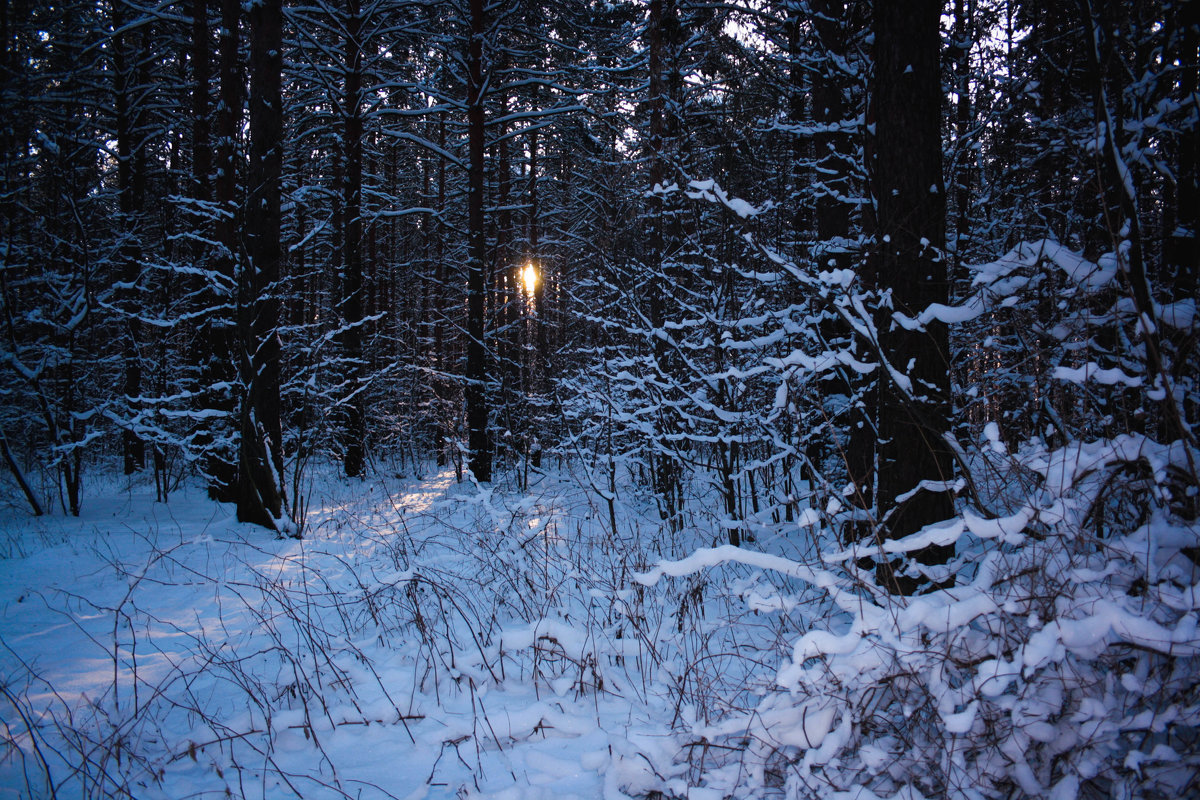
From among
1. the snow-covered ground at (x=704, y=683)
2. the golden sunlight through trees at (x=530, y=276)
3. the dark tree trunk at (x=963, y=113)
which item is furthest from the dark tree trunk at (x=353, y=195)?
the dark tree trunk at (x=963, y=113)

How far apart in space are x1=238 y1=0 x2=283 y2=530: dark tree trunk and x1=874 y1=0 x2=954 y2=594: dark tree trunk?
6.04m

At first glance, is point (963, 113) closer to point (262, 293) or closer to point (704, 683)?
point (704, 683)

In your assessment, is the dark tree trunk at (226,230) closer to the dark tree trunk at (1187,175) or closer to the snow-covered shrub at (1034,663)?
the snow-covered shrub at (1034,663)

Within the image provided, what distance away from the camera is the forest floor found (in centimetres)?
224

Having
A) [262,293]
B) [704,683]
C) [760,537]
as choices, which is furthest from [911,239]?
[262,293]

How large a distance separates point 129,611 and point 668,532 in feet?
15.4

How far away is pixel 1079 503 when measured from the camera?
80.4 inches

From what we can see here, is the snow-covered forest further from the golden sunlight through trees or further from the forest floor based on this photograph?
the golden sunlight through trees

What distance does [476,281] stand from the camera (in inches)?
378

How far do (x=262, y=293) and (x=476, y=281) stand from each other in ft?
13.4

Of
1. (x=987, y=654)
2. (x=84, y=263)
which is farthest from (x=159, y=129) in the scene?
(x=987, y=654)

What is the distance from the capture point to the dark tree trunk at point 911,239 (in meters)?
3.13

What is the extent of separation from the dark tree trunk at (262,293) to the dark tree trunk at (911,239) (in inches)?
238

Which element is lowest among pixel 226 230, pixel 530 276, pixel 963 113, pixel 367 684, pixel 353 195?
pixel 367 684
